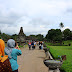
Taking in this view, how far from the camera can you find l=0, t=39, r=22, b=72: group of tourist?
2953mm

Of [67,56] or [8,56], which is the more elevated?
[8,56]

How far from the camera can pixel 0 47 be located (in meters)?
2.98

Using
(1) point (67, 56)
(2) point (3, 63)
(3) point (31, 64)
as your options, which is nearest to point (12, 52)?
(2) point (3, 63)

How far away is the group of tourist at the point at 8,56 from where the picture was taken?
2.95 m

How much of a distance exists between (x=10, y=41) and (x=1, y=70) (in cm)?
84

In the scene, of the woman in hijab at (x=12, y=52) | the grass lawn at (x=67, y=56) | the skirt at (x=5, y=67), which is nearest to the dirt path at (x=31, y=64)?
the grass lawn at (x=67, y=56)

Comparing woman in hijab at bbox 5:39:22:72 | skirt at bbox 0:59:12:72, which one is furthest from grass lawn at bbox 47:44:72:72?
skirt at bbox 0:59:12:72

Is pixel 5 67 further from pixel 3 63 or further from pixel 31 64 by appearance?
pixel 31 64

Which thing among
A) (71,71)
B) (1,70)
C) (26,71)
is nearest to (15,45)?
(1,70)

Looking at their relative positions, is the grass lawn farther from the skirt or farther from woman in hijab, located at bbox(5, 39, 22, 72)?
the skirt

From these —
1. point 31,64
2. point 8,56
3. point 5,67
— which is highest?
point 8,56

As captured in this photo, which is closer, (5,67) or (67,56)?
(5,67)

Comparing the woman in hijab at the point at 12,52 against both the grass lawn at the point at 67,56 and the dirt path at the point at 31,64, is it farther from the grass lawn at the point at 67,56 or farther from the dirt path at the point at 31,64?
the dirt path at the point at 31,64

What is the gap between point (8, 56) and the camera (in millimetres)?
3316
